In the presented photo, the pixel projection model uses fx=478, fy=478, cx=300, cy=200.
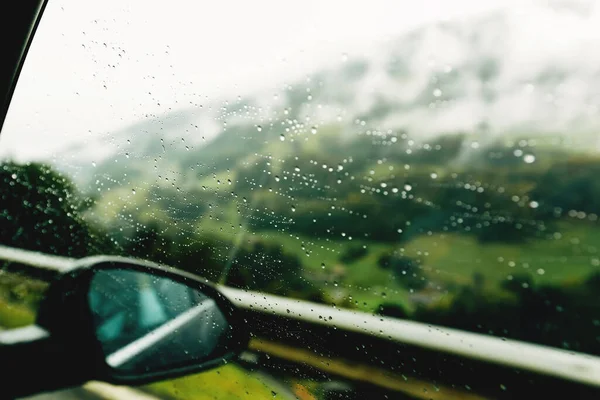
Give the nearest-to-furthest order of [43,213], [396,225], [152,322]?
[396,225] → [152,322] → [43,213]

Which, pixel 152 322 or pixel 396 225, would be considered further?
pixel 152 322

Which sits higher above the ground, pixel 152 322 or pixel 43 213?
pixel 43 213

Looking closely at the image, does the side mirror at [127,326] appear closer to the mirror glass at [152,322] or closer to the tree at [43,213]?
the mirror glass at [152,322]

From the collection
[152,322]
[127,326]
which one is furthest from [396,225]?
[127,326]

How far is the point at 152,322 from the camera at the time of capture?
2.73m

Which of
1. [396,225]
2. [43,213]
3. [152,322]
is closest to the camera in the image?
[396,225]

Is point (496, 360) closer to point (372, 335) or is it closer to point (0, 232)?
point (372, 335)

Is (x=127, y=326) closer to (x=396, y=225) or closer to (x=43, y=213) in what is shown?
(x=43, y=213)

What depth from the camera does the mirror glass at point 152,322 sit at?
2.39 meters

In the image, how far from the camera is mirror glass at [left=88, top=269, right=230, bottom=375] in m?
2.39

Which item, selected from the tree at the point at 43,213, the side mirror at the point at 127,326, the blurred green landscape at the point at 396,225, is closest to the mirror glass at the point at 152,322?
the side mirror at the point at 127,326

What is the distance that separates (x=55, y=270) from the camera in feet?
9.89

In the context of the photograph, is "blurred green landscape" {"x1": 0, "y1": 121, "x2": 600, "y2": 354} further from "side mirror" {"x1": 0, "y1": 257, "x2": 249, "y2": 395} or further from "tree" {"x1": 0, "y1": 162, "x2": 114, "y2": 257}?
"tree" {"x1": 0, "y1": 162, "x2": 114, "y2": 257}

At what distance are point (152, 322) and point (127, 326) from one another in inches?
8.3
